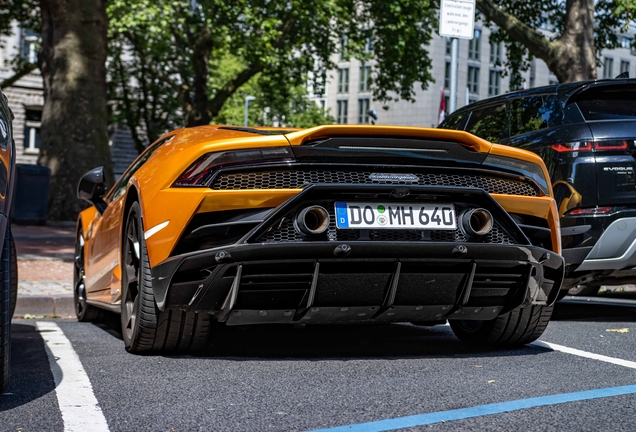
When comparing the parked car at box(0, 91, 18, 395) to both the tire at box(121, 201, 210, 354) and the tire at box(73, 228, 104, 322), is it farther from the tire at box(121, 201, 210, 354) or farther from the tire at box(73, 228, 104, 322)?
the tire at box(73, 228, 104, 322)

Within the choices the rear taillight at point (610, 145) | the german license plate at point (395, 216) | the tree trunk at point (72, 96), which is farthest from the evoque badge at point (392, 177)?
the tree trunk at point (72, 96)

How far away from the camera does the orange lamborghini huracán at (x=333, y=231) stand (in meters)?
4.23

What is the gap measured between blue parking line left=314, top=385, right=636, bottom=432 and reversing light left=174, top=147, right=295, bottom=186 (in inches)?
56.8

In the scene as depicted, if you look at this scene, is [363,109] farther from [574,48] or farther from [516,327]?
[516,327]

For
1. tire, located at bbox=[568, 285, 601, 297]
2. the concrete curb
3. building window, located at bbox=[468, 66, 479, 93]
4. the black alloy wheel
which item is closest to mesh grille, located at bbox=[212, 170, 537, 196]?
the black alloy wheel

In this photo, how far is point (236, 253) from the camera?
13.6 ft

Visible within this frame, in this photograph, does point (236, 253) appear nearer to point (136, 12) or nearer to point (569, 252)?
point (569, 252)

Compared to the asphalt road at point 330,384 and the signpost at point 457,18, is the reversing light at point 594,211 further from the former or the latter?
the signpost at point 457,18

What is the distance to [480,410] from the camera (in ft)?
11.5

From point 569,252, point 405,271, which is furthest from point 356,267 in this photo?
point 569,252

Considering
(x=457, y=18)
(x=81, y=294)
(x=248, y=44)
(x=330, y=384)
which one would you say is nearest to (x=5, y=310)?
(x=330, y=384)

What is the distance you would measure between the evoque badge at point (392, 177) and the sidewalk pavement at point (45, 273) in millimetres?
4228

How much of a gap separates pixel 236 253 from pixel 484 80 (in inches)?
3074

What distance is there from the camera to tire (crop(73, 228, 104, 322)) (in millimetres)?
6914
